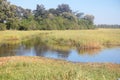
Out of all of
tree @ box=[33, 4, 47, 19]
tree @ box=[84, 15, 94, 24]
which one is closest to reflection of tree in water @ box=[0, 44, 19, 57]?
tree @ box=[33, 4, 47, 19]

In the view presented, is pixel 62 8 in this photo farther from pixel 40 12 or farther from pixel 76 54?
pixel 76 54

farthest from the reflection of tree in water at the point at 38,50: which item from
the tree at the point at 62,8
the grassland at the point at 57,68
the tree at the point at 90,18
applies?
the tree at the point at 62,8

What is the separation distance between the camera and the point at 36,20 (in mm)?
73250

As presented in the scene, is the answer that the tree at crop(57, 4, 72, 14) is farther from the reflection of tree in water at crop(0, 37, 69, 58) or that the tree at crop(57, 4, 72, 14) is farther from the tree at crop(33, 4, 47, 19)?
the reflection of tree in water at crop(0, 37, 69, 58)

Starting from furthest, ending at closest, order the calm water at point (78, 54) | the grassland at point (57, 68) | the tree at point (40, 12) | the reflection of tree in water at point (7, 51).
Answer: the tree at point (40, 12), the reflection of tree in water at point (7, 51), the calm water at point (78, 54), the grassland at point (57, 68)

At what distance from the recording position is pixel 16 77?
9508mm

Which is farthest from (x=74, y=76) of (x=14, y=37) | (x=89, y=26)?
(x=89, y=26)

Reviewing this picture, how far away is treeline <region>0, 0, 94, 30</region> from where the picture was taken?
5112 cm

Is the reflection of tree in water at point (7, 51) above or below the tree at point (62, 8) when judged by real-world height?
below

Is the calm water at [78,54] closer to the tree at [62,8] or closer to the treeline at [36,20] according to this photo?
the treeline at [36,20]

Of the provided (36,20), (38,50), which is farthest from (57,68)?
(36,20)

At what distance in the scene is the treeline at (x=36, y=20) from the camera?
51125 millimetres

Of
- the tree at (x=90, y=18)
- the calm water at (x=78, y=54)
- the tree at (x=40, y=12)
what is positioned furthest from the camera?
the tree at (x=90, y=18)

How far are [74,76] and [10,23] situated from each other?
151 feet
